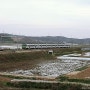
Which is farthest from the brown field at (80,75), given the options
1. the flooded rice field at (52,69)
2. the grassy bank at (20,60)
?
the grassy bank at (20,60)

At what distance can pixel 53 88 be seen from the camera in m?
14.1

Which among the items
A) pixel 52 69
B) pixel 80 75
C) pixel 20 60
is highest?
pixel 20 60

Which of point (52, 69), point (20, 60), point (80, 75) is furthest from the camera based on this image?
point (20, 60)

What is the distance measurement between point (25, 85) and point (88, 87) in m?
3.16

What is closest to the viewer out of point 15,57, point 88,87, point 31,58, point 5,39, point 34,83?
point 88,87

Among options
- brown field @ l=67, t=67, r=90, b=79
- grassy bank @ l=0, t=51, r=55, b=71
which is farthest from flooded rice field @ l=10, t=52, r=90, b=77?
brown field @ l=67, t=67, r=90, b=79

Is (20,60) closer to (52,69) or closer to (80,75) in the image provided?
(52,69)

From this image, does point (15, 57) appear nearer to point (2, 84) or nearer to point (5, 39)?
point (2, 84)

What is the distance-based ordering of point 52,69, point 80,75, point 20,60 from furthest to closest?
point 20,60 < point 52,69 < point 80,75

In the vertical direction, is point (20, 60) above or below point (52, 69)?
above

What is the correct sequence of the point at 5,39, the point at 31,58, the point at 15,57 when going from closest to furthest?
1. the point at 15,57
2. the point at 31,58
3. the point at 5,39

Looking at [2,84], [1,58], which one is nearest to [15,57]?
[1,58]

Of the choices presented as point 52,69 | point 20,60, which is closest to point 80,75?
point 52,69

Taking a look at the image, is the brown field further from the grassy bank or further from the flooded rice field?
the grassy bank
